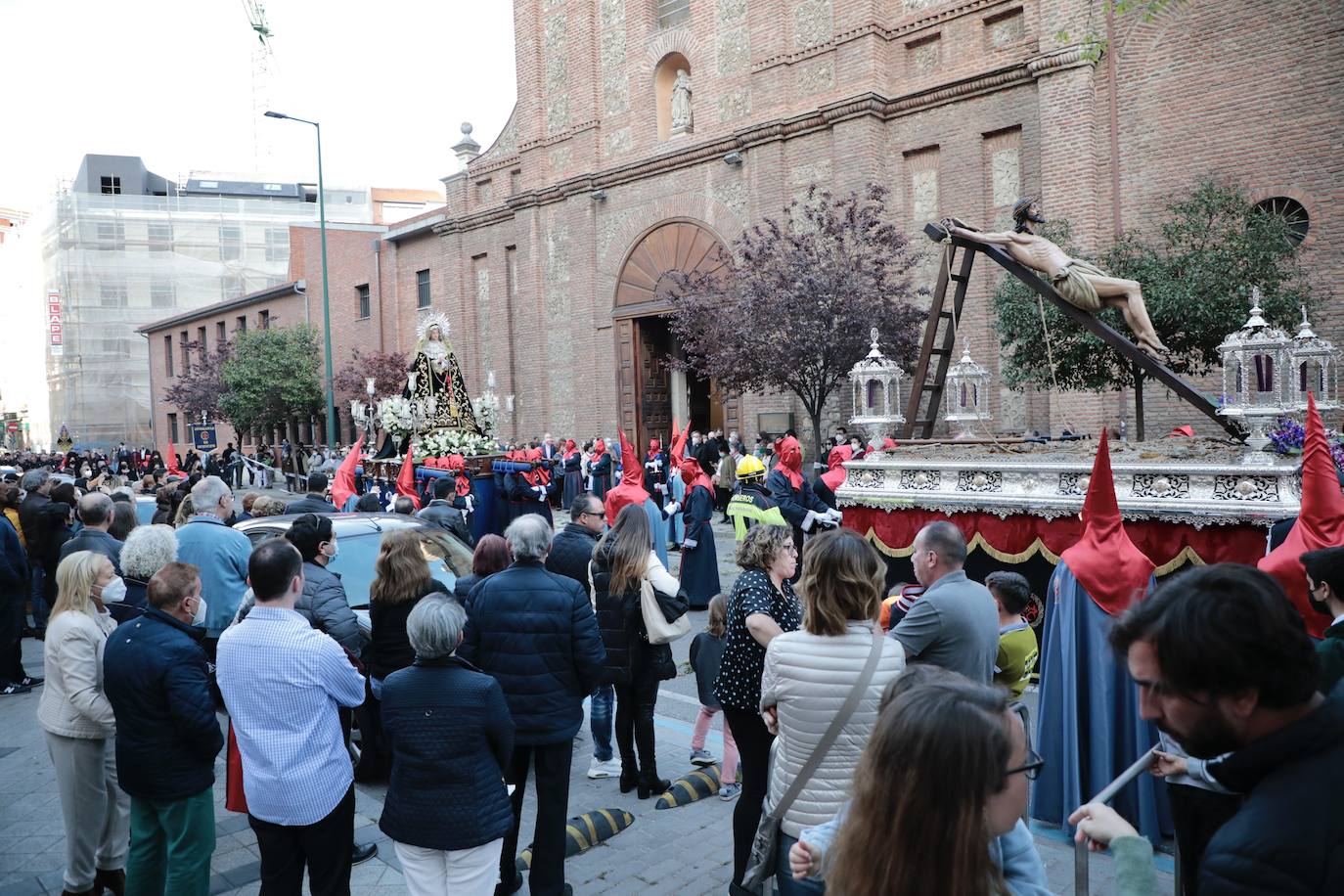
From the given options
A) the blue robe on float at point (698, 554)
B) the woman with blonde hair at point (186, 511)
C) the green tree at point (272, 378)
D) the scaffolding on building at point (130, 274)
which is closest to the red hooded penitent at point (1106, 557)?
the blue robe on float at point (698, 554)

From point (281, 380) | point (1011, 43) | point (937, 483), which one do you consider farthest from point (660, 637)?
point (281, 380)

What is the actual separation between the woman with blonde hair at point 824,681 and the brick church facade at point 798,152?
6891mm

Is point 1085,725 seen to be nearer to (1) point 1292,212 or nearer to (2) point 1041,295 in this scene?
(2) point 1041,295

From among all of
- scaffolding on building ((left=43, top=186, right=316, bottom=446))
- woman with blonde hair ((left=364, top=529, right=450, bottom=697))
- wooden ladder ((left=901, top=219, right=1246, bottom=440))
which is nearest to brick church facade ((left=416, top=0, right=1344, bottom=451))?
wooden ladder ((left=901, top=219, right=1246, bottom=440))

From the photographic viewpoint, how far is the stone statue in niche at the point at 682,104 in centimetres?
2373

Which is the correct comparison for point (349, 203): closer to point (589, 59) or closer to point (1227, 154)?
point (589, 59)

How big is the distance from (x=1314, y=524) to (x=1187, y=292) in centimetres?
967

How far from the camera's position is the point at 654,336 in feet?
83.3

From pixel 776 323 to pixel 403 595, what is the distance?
12.3 meters

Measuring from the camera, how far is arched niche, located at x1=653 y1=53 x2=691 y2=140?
79.6ft

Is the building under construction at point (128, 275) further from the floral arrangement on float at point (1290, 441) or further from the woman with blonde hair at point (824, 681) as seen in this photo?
the woman with blonde hair at point (824, 681)

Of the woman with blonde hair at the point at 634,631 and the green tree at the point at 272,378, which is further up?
the green tree at the point at 272,378

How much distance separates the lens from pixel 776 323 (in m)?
16.4

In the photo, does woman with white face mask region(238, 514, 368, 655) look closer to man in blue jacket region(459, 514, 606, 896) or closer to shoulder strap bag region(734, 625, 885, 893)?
man in blue jacket region(459, 514, 606, 896)
